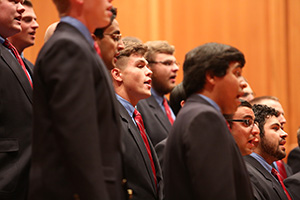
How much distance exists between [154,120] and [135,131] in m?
1.08

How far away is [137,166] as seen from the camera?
262 centimetres

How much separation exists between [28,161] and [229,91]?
105 centimetres

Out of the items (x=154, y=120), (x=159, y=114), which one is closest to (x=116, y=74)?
(x=154, y=120)

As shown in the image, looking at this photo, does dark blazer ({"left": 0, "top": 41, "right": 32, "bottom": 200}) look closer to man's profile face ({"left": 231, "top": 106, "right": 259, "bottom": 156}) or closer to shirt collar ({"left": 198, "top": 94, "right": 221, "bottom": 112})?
shirt collar ({"left": 198, "top": 94, "right": 221, "bottom": 112})

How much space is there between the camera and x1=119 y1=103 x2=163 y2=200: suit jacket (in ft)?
8.49

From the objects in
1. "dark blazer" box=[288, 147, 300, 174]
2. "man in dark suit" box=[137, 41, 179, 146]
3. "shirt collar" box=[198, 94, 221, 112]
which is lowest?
"dark blazer" box=[288, 147, 300, 174]

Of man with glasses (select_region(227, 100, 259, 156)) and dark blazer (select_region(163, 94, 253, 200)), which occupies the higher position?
dark blazer (select_region(163, 94, 253, 200))

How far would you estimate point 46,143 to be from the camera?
1.61 m

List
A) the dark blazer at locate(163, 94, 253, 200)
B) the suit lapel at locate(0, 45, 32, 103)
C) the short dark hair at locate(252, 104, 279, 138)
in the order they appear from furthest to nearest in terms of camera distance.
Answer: the short dark hair at locate(252, 104, 279, 138) < the suit lapel at locate(0, 45, 32, 103) < the dark blazer at locate(163, 94, 253, 200)

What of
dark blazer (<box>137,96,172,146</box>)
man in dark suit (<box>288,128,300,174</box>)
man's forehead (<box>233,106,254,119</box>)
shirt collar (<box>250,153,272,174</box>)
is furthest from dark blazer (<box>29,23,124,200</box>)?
man in dark suit (<box>288,128,300,174</box>)

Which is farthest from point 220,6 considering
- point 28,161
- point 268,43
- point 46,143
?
point 46,143

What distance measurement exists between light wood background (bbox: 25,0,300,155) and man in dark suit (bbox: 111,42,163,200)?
2129 millimetres

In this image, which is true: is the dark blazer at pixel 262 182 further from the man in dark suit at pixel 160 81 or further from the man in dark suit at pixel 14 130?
the man in dark suit at pixel 14 130

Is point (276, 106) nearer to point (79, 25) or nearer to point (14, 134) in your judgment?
point (14, 134)
